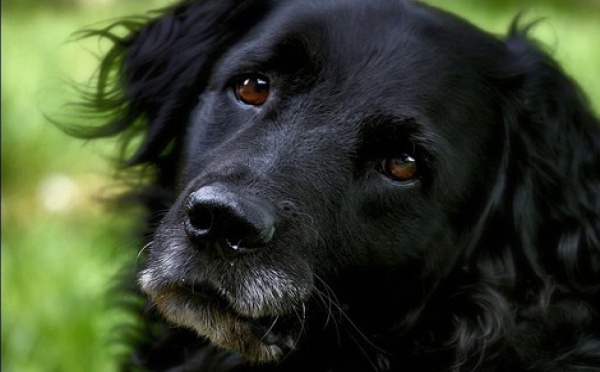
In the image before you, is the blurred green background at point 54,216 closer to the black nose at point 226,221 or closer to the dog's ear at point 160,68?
Answer: the dog's ear at point 160,68

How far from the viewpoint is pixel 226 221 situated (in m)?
3.12

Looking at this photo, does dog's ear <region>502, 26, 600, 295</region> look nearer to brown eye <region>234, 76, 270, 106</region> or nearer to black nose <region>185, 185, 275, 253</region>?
brown eye <region>234, 76, 270, 106</region>

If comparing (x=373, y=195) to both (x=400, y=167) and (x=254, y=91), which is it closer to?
(x=400, y=167)

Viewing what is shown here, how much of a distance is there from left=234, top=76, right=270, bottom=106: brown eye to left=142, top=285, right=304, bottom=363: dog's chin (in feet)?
2.18

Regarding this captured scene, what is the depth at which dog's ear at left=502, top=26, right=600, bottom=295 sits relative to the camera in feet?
12.3

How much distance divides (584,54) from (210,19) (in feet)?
21.1

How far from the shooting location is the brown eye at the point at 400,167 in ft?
11.5

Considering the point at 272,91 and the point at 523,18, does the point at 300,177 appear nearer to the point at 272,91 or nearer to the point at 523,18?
the point at 272,91

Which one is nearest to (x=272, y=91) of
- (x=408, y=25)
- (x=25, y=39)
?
(x=408, y=25)

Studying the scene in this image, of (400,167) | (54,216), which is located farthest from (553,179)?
(54,216)

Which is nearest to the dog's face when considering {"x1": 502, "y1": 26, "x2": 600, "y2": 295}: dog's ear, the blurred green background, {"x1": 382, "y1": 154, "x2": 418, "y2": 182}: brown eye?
{"x1": 382, "y1": 154, "x2": 418, "y2": 182}: brown eye

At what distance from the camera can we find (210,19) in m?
4.04

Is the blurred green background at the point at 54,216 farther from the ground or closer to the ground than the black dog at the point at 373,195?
closer to the ground

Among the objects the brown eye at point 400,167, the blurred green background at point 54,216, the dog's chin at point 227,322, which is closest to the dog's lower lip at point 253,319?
the dog's chin at point 227,322
